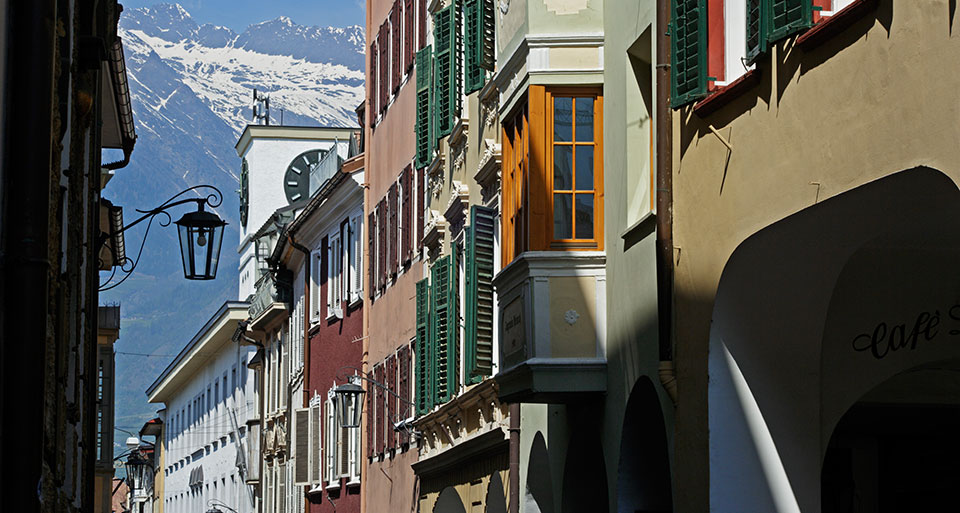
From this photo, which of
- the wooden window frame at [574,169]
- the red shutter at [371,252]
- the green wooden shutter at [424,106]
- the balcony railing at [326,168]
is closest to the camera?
the wooden window frame at [574,169]

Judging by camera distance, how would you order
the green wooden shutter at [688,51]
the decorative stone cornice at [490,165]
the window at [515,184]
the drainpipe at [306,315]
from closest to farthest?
the green wooden shutter at [688,51], the window at [515,184], the decorative stone cornice at [490,165], the drainpipe at [306,315]

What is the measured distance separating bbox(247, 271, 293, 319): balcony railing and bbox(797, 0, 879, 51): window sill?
3705cm

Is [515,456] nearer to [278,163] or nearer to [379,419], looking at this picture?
[379,419]

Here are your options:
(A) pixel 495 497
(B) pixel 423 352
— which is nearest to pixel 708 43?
(A) pixel 495 497

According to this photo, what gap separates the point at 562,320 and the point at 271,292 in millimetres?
32864

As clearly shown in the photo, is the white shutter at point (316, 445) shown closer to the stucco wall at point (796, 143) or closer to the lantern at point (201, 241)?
the lantern at point (201, 241)

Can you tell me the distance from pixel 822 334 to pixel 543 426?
23.4 feet

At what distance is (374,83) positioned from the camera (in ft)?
113

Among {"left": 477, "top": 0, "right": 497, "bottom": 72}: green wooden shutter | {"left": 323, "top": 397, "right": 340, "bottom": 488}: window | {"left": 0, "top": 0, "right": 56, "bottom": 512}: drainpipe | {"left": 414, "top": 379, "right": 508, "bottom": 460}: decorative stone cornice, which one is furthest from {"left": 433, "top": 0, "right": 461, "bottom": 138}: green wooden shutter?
{"left": 0, "top": 0, "right": 56, "bottom": 512}: drainpipe

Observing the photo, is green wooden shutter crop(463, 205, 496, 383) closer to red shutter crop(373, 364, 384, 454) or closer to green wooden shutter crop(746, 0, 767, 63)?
green wooden shutter crop(746, 0, 767, 63)

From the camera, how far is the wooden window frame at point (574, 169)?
1628 centimetres

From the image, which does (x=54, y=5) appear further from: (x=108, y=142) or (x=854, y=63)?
(x=108, y=142)

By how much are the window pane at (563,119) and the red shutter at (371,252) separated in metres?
16.7

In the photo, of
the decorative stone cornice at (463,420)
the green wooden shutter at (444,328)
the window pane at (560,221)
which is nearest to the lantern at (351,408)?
the decorative stone cornice at (463,420)
